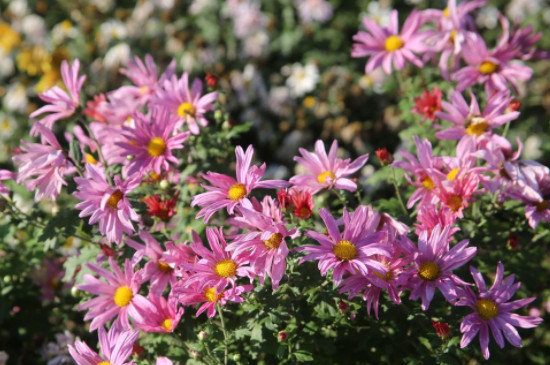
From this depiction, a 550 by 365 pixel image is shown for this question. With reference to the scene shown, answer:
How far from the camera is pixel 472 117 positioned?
2205 mm

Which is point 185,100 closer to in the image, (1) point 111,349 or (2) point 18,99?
(1) point 111,349

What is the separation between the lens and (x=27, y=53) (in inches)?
215

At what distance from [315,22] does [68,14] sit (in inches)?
103

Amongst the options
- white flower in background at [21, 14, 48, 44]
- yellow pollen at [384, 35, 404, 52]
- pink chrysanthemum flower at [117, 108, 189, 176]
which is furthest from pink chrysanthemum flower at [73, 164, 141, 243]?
white flower in background at [21, 14, 48, 44]

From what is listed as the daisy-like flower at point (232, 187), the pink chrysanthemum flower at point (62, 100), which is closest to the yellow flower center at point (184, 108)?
the pink chrysanthemum flower at point (62, 100)

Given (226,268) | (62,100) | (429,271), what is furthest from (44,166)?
(429,271)

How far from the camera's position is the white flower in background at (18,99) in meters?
5.47

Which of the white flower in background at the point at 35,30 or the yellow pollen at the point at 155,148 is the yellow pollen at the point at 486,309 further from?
the white flower in background at the point at 35,30

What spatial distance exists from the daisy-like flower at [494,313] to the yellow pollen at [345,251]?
0.37 meters

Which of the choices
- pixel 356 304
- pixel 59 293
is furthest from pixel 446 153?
pixel 59 293

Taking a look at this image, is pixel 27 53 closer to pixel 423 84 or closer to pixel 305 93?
pixel 305 93

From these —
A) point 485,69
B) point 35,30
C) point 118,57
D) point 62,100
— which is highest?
point 62,100

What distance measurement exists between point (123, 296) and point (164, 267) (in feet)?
0.56

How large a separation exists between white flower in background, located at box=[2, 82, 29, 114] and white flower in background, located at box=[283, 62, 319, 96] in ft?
8.29
